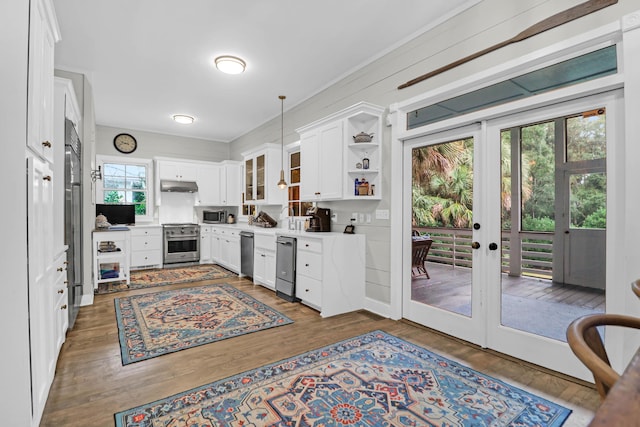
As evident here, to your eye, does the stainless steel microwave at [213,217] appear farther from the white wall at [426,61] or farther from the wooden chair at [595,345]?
the wooden chair at [595,345]

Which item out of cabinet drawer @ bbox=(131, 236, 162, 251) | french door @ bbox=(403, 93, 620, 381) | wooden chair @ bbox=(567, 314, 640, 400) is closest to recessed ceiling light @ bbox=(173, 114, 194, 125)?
cabinet drawer @ bbox=(131, 236, 162, 251)

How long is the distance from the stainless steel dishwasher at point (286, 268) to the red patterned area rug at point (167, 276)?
1.74 m

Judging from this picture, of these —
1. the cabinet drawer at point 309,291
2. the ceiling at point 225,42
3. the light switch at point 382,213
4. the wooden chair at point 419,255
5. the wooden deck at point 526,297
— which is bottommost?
the cabinet drawer at point 309,291

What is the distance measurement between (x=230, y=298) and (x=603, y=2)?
4553 mm

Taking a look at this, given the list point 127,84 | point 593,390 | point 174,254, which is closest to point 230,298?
point 174,254

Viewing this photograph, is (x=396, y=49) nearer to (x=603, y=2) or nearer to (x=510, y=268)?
(x=603, y=2)

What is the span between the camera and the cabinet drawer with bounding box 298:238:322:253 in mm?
3794

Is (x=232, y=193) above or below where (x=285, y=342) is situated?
above

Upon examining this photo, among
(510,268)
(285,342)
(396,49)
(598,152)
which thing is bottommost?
(285,342)

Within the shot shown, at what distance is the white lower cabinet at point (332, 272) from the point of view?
146 inches

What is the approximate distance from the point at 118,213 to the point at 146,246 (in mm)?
878

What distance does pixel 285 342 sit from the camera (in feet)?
9.71

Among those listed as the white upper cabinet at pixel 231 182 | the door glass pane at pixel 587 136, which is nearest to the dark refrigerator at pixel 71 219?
the white upper cabinet at pixel 231 182

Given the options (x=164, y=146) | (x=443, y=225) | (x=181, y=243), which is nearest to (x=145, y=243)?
(x=181, y=243)
